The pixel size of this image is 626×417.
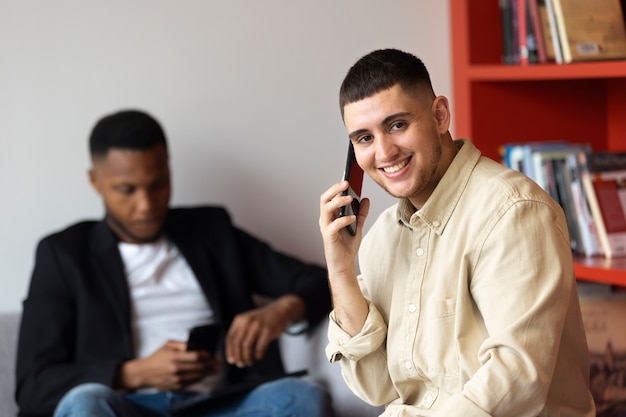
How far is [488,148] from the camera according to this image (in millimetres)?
Answer: 2797

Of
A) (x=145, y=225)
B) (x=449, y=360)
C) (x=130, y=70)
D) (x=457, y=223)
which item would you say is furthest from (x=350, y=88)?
(x=130, y=70)

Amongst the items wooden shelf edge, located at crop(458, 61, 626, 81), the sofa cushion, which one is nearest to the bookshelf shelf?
wooden shelf edge, located at crop(458, 61, 626, 81)

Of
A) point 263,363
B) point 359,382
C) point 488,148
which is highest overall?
point 488,148

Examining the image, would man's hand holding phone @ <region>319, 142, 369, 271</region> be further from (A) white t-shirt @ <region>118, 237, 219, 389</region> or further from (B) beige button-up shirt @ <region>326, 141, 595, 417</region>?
(A) white t-shirt @ <region>118, 237, 219, 389</region>

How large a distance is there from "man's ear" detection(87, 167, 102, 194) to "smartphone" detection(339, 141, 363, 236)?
1.11 metres

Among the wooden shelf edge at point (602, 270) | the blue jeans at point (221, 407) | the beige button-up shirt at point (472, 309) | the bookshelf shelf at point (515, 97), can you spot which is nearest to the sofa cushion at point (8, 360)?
the blue jeans at point (221, 407)

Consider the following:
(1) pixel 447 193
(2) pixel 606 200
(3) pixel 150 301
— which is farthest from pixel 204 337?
(2) pixel 606 200

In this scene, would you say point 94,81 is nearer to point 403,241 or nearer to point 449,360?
point 403,241

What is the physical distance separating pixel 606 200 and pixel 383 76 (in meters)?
1.28

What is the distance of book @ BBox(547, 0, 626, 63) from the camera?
2520 millimetres

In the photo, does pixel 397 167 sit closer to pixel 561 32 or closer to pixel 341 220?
pixel 341 220

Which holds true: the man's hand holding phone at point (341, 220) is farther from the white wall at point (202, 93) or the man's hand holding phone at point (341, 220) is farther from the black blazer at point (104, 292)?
the white wall at point (202, 93)

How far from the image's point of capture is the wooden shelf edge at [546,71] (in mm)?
2393

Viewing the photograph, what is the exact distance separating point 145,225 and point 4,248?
16.8 inches
